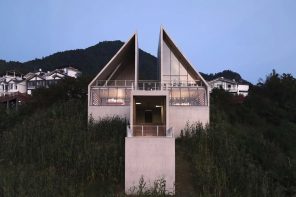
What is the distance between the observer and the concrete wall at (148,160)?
1962cm

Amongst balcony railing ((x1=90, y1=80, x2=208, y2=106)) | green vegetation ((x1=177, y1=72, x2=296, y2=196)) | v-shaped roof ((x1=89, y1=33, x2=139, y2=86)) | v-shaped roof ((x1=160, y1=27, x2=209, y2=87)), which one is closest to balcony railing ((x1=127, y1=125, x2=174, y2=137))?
green vegetation ((x1=177, y1=72, x2=296, y2=196))

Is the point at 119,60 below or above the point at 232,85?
below

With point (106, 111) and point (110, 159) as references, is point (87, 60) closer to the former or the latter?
point (106, 111)

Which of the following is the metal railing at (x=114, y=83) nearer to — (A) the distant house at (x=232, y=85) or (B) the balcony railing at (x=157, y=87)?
(B) the balcony railing at (x=157, y=87)

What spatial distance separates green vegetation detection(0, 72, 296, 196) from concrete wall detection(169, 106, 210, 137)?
0.55 metres

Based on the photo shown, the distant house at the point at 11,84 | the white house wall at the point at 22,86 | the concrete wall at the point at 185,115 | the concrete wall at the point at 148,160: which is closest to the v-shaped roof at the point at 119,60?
the concrete wall at the point at 185,115

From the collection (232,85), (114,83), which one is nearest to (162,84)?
(114,83)

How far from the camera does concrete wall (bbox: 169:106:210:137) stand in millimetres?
27047

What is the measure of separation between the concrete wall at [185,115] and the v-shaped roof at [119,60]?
11.5 feet

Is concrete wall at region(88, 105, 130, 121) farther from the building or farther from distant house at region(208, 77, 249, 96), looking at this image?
distant house at region(208, 77, 249, 96)

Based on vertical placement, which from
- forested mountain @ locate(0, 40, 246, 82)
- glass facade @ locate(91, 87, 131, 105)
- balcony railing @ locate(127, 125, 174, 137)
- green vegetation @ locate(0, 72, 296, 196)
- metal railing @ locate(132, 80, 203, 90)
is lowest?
green vegetation @ locate(0, 72, 296, 196)

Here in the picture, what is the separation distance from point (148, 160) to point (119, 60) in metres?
12.1

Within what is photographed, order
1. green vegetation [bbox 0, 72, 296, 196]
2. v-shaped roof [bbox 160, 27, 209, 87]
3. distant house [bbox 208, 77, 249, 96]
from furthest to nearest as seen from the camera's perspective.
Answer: distant house [bbox 208, 77, 249, 96]
v-shaped roof [bbox 160, 27, 209, 87]
green vegetation [bbox 0, 72, 296, 196]

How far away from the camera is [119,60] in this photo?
99.2 ft
